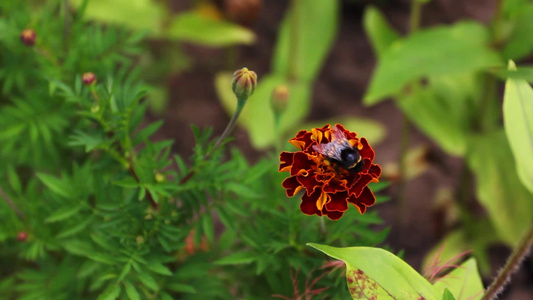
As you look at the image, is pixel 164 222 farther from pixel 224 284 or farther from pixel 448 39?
pixel 448 39

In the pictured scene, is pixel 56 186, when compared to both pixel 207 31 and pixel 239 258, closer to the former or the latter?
pixel 239 258

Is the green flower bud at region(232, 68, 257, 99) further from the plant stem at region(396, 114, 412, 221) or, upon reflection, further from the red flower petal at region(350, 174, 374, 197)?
the plant stem at region(396, 114, 412, 221)

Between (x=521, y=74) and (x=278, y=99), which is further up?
(x=521, y=74)

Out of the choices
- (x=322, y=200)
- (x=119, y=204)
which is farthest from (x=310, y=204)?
(x=119, y=204)

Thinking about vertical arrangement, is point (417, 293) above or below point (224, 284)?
above

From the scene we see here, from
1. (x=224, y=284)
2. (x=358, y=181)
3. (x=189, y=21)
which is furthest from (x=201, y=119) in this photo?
(x=358, y=181)

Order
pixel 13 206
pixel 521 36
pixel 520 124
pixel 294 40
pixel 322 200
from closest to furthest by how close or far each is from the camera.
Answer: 1. pixel 322 200
2. pixel 520 124
3. pixel 13 206
4. pixel 521 36
5. pixel 294 40
